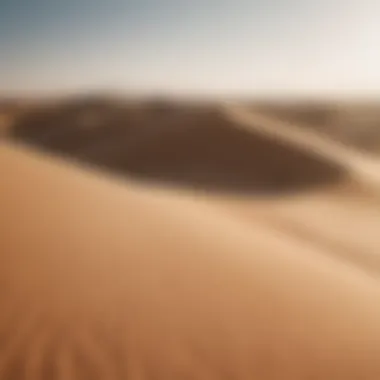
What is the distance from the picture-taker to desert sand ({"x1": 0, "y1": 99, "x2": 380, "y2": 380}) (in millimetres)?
3191

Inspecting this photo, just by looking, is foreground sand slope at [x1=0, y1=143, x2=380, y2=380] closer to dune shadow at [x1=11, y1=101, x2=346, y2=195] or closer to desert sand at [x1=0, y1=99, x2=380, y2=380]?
desert sand at [x1=0, y1=99, x2=380, y2=380]

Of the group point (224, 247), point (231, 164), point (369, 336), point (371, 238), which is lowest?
point (369, 336)

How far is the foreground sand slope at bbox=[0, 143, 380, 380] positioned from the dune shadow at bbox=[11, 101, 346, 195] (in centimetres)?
532

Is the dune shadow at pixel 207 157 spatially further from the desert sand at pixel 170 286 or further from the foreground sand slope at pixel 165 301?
the foreground sand slope at pixel 165 301

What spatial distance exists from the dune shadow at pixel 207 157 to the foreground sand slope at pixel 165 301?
5.32m

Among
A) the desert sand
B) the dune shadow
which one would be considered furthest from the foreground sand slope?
the dune shadow

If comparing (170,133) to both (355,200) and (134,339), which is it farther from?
(134,339)

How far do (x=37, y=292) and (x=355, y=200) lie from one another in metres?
7.09

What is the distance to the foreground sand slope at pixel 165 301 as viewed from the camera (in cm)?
316

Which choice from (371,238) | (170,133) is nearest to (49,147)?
(170,133)

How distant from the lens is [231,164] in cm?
1241

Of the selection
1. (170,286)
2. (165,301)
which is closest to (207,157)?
(170,286)

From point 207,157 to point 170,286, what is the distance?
8.89 m

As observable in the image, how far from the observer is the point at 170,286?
414cm
